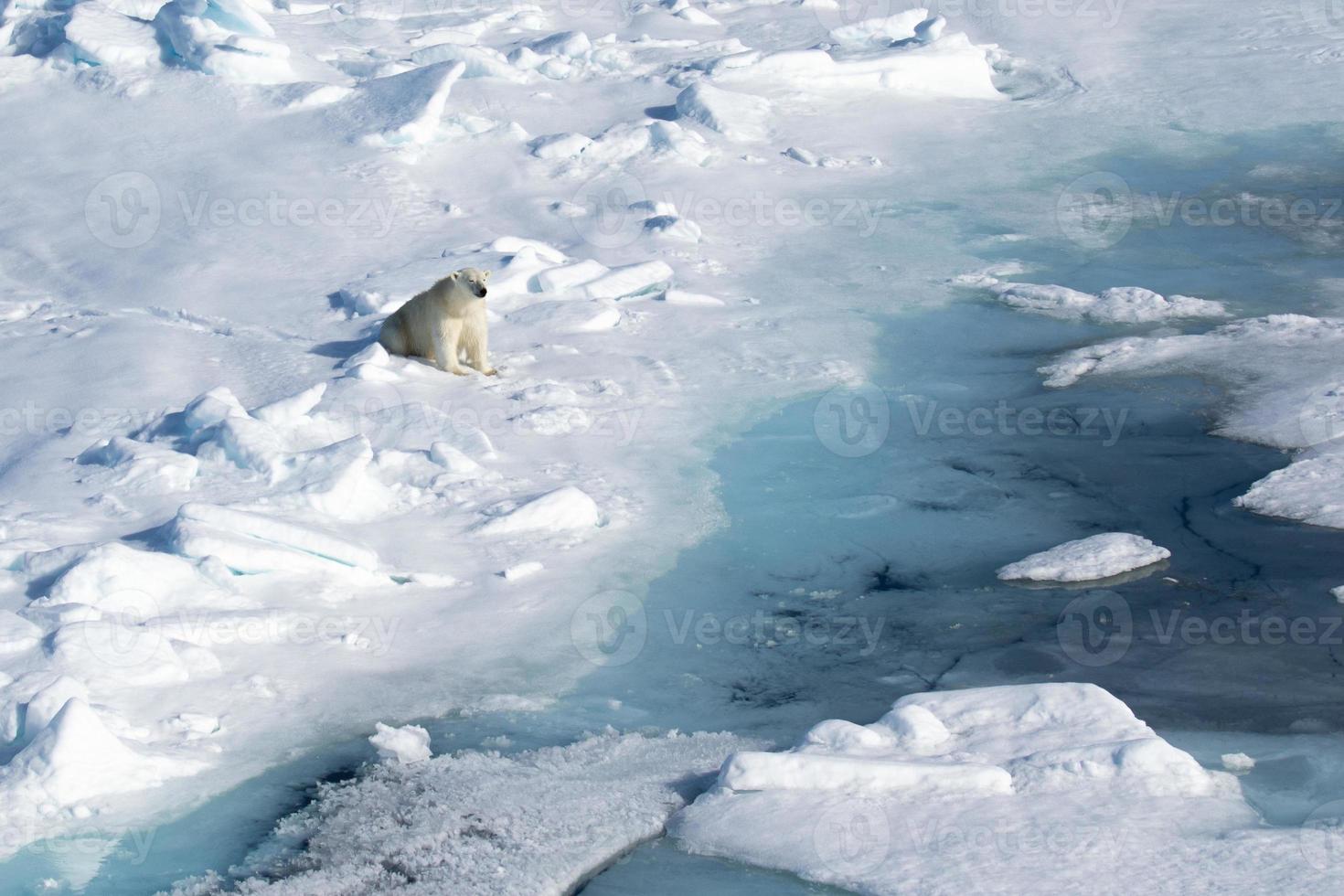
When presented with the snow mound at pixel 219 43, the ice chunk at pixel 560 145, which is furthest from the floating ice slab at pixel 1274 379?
the snow mound at pixel 219 43

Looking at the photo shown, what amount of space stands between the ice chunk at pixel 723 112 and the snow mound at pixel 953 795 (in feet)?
26.8

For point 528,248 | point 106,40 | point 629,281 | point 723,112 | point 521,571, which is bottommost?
point 521,571

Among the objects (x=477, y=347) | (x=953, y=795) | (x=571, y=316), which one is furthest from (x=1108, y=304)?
(x=953, y=795)

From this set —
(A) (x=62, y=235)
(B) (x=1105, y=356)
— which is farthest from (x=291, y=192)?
(B) (x=1105, y=356)

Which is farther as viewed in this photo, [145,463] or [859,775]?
[145,463]

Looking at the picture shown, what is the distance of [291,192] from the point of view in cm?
949

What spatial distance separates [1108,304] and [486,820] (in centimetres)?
561

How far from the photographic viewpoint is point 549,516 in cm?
541

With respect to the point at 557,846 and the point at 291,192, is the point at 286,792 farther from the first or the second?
the point at 291,192

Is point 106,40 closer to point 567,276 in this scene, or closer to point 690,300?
point 567,276

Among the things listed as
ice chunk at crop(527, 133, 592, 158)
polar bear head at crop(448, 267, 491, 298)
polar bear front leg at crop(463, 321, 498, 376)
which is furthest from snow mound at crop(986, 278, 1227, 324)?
ice chunk at crop(527, 133, 592, 158)

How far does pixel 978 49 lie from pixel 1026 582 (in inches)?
367

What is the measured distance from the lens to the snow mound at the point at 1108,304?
7621 millimetres

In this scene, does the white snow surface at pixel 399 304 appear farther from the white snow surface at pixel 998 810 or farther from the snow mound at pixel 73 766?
the white snow surface at pixel 998 810
